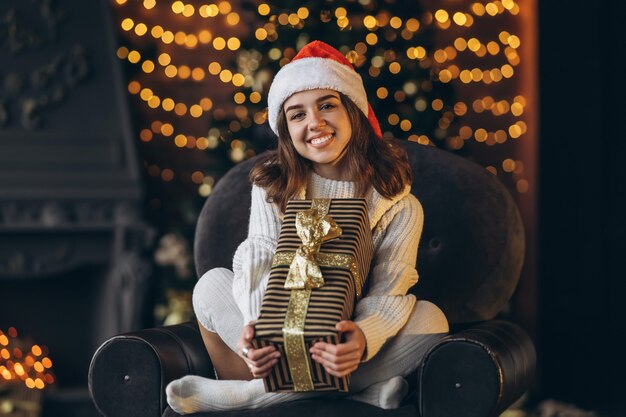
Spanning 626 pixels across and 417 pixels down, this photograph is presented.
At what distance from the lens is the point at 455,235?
2633 millimetres

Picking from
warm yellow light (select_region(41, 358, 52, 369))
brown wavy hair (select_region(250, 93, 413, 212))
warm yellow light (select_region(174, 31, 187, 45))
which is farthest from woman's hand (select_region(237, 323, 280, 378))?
warm yellow light (select_region(174, 31, 187, 45))

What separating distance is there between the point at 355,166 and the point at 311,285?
46 cm

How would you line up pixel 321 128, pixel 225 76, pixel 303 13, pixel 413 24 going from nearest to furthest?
pixel 321 128 < pixel 303 13 < pixel 413 24 < pixel 225 76

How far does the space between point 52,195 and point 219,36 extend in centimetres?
125

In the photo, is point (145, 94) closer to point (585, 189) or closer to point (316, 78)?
point (585, 189)

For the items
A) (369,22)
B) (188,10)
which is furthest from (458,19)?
(188,10)

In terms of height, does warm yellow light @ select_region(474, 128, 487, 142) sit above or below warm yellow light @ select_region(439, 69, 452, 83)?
below

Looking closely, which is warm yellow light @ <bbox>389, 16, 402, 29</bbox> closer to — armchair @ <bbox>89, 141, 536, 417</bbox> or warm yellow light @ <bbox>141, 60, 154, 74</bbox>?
warm yellow light @ <bbox>141, 60, 154, 74</bbox>

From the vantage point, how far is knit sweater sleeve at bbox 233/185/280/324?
2.07 metres

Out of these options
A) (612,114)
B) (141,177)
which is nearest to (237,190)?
(141,177)

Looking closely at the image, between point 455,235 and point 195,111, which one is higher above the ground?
point 195,111

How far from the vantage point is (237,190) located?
2678 mm

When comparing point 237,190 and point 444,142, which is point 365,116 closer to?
point 237,190

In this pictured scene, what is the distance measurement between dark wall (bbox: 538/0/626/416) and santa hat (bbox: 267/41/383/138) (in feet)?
7.18
